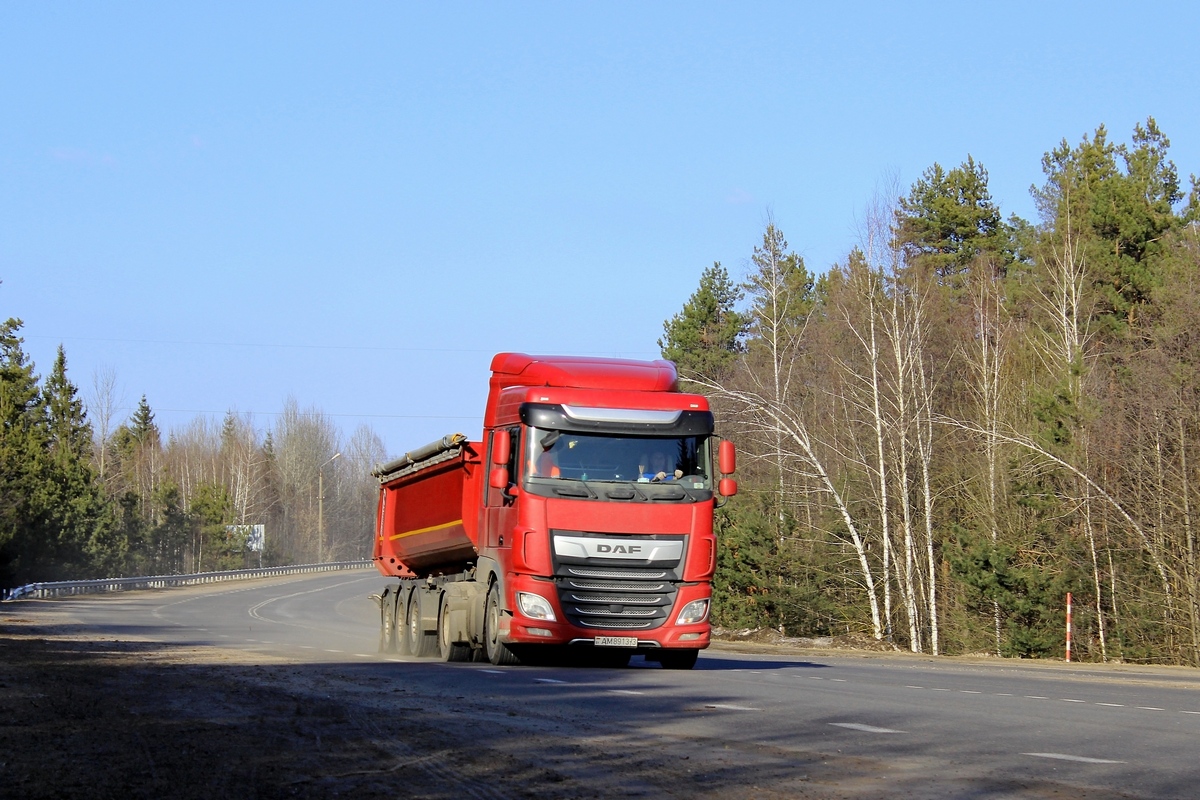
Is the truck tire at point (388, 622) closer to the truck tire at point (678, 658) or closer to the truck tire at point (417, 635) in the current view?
the truck tire at point (417, 635)

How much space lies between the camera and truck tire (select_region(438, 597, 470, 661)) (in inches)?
767

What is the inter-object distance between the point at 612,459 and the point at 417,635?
7455 mm

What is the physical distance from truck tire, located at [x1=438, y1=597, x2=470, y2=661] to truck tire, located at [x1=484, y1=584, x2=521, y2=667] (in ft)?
4.77

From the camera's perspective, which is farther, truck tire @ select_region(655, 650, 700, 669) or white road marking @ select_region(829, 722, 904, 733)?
truck tire @ select_region(655, 650, 700, 669)

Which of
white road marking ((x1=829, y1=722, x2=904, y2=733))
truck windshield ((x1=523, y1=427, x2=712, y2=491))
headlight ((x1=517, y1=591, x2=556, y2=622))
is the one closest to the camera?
white road marking ((x1=829, y1=722, x2=904, y2=733))

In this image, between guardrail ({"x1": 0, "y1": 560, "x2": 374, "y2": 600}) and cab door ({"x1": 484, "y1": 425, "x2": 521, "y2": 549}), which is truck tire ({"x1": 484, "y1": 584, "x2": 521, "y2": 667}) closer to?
cab door ({"x1": 484, "y1": 425, "x2": 521, "y2": 549})

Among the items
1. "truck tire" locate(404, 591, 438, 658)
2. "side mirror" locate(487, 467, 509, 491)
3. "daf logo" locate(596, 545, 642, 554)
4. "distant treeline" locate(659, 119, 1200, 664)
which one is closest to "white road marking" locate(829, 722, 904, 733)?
"daf logo" locate(596, 545, 642, 554)

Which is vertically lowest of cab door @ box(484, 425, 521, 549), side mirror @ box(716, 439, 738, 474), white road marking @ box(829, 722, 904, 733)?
white road marking @ box(829, 722, 904, 733)

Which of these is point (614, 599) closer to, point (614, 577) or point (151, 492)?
point (614, 577)

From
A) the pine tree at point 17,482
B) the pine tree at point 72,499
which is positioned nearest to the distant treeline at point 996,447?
the pine tree at point 17,482

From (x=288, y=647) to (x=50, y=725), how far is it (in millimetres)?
15103

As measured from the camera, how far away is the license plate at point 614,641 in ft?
53.2

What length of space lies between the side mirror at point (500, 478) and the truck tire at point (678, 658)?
3093 mm

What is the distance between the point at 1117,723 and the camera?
1065 centimetres
